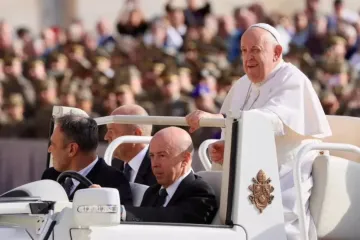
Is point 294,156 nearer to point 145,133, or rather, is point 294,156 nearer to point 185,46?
point 145,133

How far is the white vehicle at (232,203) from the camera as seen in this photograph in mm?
6676

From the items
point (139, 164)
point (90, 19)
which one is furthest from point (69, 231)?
point (90, 19)

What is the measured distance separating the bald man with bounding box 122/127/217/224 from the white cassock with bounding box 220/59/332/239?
→ 0.46 meters

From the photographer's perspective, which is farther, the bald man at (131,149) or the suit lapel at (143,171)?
the bald man at (131,149)

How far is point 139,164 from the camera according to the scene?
9969mm

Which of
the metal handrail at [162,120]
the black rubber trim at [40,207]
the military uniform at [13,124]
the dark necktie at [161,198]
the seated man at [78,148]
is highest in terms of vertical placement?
the metal handrail at [162,120]

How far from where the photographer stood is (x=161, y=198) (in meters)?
7.68

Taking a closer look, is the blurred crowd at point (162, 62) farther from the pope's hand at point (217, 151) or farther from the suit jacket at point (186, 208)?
the suit jacket at point (186, 208)

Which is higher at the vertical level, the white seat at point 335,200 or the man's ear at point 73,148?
the man's ear at point 73,148

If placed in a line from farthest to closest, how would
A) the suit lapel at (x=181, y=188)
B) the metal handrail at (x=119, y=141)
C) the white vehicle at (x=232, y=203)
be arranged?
the metal handrail at (x=119, y=141) < the suit lapel at (x=181, y=188) < the white vehicle at (x=232, y=203)

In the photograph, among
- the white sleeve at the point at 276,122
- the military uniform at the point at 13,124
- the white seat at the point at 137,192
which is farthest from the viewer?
the military uniform at the point at 13,124

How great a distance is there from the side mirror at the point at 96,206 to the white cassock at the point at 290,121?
4.16 feet

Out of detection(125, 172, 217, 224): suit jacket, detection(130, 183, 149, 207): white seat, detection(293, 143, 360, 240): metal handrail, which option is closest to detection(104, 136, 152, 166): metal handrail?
detection(130, 183, 149, 207): white seat

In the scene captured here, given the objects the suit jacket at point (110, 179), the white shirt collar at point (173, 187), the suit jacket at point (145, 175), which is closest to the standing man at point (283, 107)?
the white shirt collar at point (173, 187)
